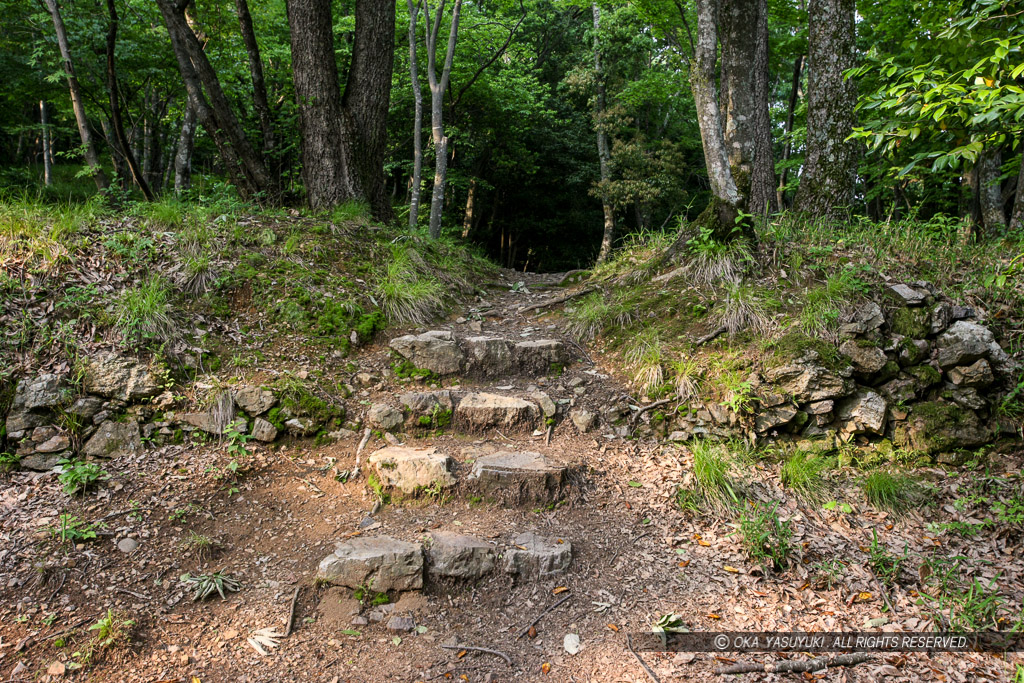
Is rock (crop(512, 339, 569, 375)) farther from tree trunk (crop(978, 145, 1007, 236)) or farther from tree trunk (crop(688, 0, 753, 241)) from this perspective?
tree trunk (crop(978, 145, 1007, 236))

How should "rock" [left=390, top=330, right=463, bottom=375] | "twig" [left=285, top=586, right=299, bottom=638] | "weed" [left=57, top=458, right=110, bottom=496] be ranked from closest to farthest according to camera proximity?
"twig" [left=285, top=586, right=299, bottom=638]
"weed" [left=57, top=458, right=110, bottom=496]
"rock" [left=390, top=330, right=463, bottom=375]

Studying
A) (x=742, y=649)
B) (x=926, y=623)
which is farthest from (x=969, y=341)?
(x=742, y=649)

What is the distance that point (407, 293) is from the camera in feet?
17.0

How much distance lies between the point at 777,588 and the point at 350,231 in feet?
16.8

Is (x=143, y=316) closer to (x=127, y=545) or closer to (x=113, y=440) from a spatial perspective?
(x=113, y=440)

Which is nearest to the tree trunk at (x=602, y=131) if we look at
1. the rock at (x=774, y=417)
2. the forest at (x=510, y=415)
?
the forest at (x=510, y=415)

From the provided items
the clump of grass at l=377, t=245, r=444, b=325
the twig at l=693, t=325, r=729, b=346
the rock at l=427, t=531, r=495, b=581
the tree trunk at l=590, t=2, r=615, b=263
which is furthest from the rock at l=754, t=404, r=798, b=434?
the tree trunk at l=590, t=2, r=615, b=263

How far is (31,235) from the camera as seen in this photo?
4043 mm

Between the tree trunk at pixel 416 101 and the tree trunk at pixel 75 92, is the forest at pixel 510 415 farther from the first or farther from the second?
the tree trunk at pixel 416 101

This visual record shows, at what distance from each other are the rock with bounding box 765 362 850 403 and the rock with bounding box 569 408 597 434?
143 cm

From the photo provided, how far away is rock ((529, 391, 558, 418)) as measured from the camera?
14.0 feet

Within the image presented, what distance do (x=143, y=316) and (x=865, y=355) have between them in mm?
5465

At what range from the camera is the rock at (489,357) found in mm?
4727

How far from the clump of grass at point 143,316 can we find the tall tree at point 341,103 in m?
2.57
